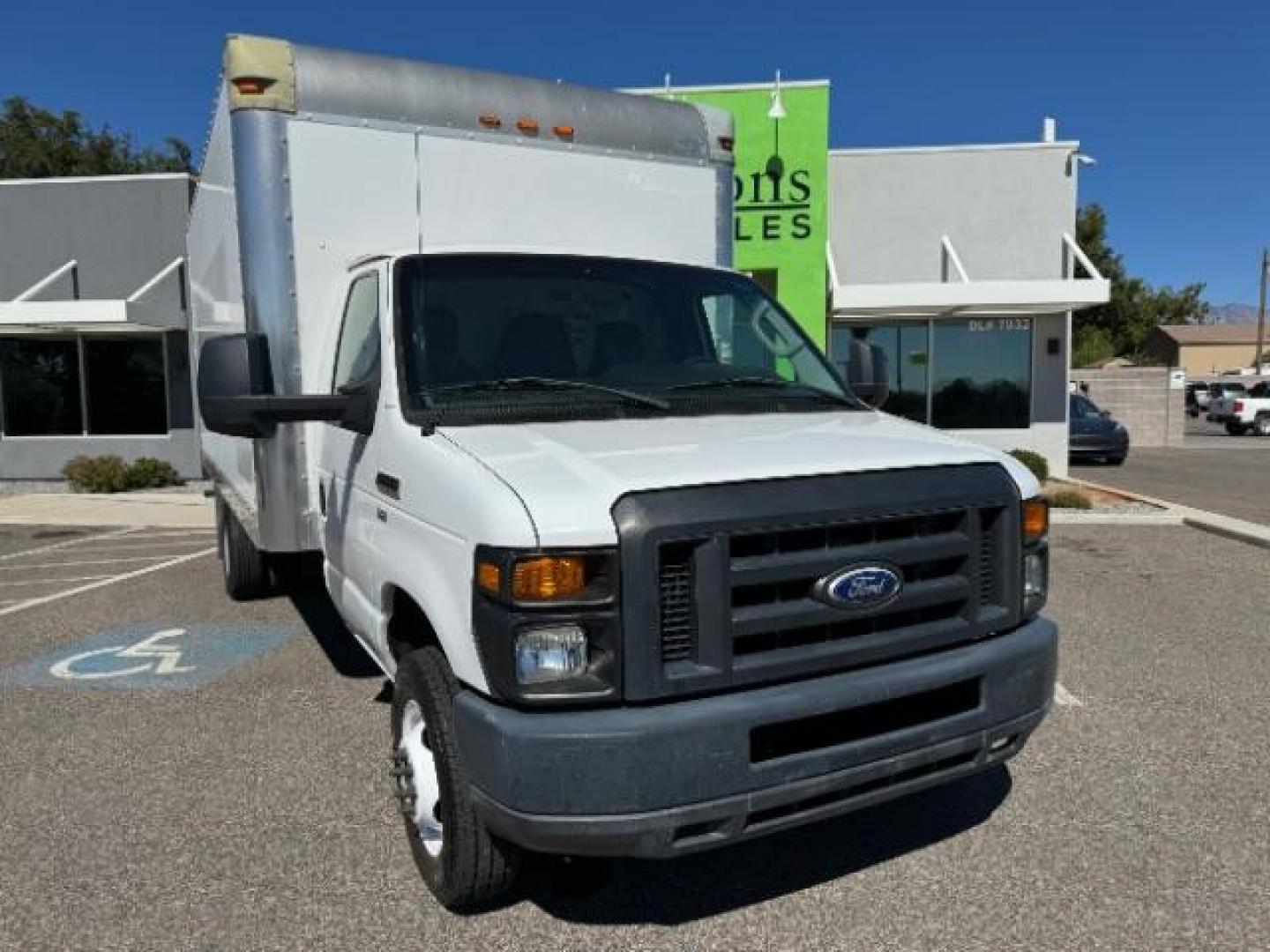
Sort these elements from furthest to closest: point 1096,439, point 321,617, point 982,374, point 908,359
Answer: point 1096,439, point 908,359, point 982,374, point 321,617

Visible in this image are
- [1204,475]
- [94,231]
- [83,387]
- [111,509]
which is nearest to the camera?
[111,509]

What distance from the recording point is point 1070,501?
40.1 feet

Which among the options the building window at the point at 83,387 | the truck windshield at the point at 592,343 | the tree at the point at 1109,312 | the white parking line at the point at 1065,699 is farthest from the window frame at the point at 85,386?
the tree at the point at 1109,312

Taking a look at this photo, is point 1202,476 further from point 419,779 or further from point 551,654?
point 551,654

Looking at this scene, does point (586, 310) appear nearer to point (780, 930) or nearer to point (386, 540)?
point (386, 540)

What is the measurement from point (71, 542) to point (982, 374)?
14.1m

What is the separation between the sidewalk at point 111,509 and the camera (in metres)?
12.7

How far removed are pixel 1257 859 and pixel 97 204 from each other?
58.5 feet

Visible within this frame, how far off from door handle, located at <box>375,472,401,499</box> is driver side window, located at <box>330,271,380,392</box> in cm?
42

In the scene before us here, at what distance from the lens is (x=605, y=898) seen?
320 centimetres

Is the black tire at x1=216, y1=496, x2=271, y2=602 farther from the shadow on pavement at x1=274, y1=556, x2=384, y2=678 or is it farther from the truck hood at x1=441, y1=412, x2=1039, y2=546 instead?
the truck hood at x1=441, y1=412, x2=1039, y2=546

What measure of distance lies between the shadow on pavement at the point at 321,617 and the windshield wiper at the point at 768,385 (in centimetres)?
262

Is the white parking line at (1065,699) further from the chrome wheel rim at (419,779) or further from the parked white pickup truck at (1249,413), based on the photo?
the parked white pickup truck at (1249,413)

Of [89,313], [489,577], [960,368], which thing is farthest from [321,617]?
[960,368]
